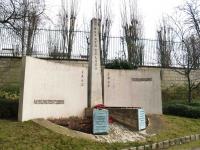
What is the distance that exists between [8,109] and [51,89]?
1.65 meters

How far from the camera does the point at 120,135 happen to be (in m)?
11.2

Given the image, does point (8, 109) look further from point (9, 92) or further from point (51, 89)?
point (9, 92)

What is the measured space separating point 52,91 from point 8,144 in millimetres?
3762

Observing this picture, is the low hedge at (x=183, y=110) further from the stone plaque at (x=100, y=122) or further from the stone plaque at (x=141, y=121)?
the stone plaque at (x=100, y=122)

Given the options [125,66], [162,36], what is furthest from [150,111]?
[162,36]

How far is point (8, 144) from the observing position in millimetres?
8617

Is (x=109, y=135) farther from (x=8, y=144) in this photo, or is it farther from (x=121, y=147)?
(x=8, y=144)

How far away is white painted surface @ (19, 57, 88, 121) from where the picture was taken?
435 inches

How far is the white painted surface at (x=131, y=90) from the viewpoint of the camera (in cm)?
1493

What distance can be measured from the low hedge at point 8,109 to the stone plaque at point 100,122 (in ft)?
9.49

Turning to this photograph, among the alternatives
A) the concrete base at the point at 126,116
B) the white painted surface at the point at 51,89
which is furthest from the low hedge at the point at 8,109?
the concrete base at the point at 126,116

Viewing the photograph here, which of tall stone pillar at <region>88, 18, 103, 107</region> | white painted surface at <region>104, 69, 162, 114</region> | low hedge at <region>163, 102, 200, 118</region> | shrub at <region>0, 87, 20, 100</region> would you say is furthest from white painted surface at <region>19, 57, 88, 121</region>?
low hedge at <region>163, 102, 200, 118</region>

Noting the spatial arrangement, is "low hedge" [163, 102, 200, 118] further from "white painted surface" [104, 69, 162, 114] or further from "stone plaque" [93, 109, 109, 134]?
"stone plaque" [93, 109, 109, 134]

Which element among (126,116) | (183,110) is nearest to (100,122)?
(126,116)
